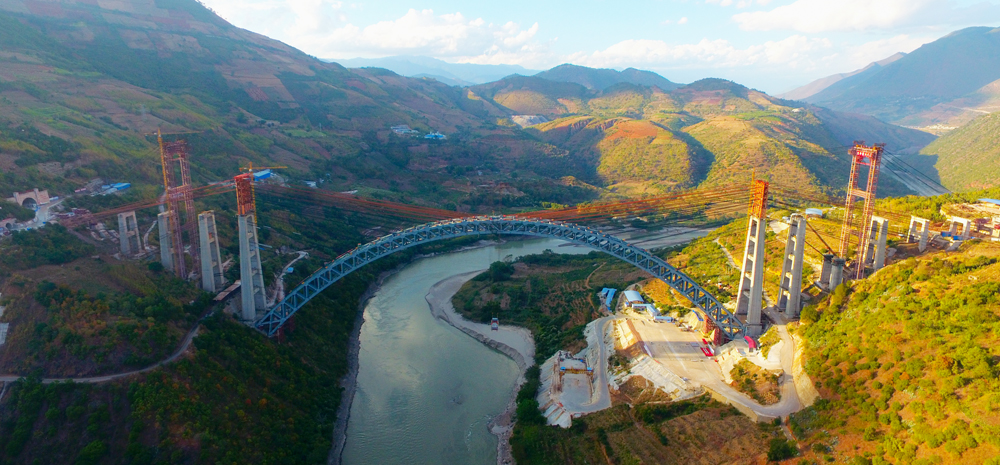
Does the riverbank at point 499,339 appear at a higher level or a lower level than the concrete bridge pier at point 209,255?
lower

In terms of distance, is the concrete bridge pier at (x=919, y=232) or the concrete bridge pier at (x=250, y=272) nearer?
the concrete bridge pier at (x=250, y=272)

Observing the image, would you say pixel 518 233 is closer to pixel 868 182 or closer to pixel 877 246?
pixel 868 182

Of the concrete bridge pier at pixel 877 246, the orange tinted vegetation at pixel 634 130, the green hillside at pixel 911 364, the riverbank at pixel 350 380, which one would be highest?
the orange tinted vegetation at pixel 634 130

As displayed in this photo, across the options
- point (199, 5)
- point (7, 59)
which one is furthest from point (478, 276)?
point (199, 5)

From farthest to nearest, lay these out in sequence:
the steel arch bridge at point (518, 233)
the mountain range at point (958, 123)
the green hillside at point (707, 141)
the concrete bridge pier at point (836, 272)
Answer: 1. the green hillside at point (707, 141)
2. the mountain range at point (958, 123)
3. the steel arch bridge at point (518, 233)
4. the concrete bridge pier at point (836, 272)

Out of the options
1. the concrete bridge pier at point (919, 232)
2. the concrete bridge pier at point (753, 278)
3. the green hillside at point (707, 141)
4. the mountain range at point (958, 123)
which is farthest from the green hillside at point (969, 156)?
the concrete bridge pier at point (753, 278)

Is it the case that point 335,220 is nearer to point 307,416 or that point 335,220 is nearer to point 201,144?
point 201,144

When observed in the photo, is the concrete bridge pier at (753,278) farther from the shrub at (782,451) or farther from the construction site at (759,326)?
the shrub at (782,451)
